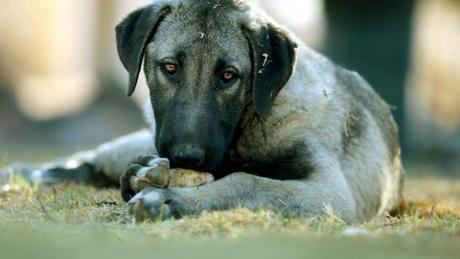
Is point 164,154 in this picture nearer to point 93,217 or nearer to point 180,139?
point 180,139

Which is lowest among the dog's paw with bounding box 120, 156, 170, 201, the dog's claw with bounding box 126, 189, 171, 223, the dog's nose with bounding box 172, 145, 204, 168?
the dog's claw with bounding box 126, 189, 171, 223

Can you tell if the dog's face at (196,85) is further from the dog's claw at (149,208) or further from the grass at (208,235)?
the grass at (208,235)

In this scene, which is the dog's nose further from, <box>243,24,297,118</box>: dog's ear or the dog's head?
<box>243,24,297,118</box>: dog's ear

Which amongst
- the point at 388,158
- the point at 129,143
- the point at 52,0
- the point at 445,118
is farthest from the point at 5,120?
the point at 388,158

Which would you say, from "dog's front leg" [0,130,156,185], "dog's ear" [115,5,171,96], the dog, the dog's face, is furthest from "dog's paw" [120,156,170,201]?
"dog's front leg" [0,130,156,185]

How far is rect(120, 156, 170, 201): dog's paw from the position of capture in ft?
21.0

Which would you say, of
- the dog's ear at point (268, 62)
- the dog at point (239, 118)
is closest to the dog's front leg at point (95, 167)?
the dog at point (239, 118)

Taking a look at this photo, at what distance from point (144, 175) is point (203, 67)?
804 millimetres

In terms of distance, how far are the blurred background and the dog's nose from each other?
22.0 ft

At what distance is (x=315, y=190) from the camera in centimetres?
682

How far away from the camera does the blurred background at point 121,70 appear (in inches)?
644

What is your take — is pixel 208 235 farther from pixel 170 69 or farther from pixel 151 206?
pixel 170 69

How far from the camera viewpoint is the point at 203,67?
6770 mm

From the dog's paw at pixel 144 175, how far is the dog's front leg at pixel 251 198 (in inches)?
4.5
